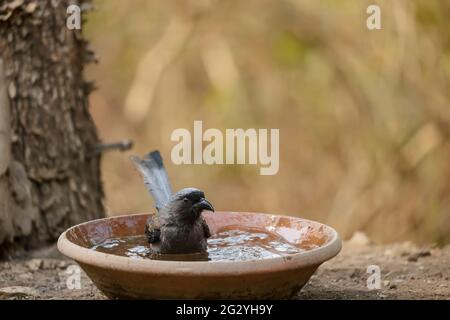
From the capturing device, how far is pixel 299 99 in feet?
26.2

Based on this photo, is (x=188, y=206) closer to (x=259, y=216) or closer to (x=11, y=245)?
(x=259, y=216)

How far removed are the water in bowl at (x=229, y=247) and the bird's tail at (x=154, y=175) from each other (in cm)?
22

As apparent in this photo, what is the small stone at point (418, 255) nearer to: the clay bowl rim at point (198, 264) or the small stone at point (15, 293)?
the clay bowl rim at point (198, 264)

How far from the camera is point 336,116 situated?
7.51 meters

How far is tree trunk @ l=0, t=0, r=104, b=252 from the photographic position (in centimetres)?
438

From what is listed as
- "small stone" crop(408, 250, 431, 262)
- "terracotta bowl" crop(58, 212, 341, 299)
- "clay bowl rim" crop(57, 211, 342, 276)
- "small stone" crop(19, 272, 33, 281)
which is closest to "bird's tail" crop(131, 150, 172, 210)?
"terracotta bowl" crop(58, 212, 341, 299)

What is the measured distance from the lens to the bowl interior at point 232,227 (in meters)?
3.37

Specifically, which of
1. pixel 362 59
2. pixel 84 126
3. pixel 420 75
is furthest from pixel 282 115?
pixel 84 126

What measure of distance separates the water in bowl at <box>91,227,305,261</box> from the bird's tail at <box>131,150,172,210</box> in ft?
0.72

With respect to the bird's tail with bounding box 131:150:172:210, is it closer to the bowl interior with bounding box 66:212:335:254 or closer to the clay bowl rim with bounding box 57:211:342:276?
the bowl interior with bounding box 66:212:335:254

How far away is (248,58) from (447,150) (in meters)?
2.45

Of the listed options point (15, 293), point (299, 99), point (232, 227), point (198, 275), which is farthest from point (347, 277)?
point (299, 99)

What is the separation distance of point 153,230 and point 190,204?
21cm

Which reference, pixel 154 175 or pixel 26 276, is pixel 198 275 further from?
pixel 26 276
